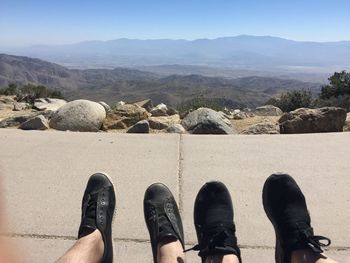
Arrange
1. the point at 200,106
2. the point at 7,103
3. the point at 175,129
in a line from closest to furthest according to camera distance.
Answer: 1. the point at 175,129
2. the point at 200,106
3. the point at 7,103

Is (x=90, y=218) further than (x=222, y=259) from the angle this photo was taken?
Yes

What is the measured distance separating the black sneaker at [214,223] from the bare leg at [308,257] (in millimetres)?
280

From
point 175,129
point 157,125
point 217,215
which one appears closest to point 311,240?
point 217,215

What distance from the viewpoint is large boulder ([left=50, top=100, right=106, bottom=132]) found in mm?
6121

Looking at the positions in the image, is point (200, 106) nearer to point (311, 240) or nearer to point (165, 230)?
point (165, 230)

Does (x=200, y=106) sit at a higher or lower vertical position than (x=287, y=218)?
lower

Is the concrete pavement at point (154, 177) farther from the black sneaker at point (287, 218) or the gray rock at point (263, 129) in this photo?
the gray rock at point (263, 129)

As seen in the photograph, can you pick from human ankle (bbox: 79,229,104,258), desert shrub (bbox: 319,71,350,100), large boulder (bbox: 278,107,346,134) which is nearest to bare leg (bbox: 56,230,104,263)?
human ankle (bbox: 79,229,104,258)

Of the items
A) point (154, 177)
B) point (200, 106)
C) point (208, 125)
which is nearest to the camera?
Result: point (154, 177)

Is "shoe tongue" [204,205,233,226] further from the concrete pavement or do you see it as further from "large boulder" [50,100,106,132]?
"large boulder" [50,100,106,132]

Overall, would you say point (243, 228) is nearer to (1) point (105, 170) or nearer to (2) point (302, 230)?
(2) point (302, 230)

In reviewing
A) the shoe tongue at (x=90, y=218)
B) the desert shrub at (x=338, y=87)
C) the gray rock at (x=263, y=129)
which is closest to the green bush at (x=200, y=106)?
the gray rock at (x=263, y=129)

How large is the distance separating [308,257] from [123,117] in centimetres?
488

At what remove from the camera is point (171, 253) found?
225cm
